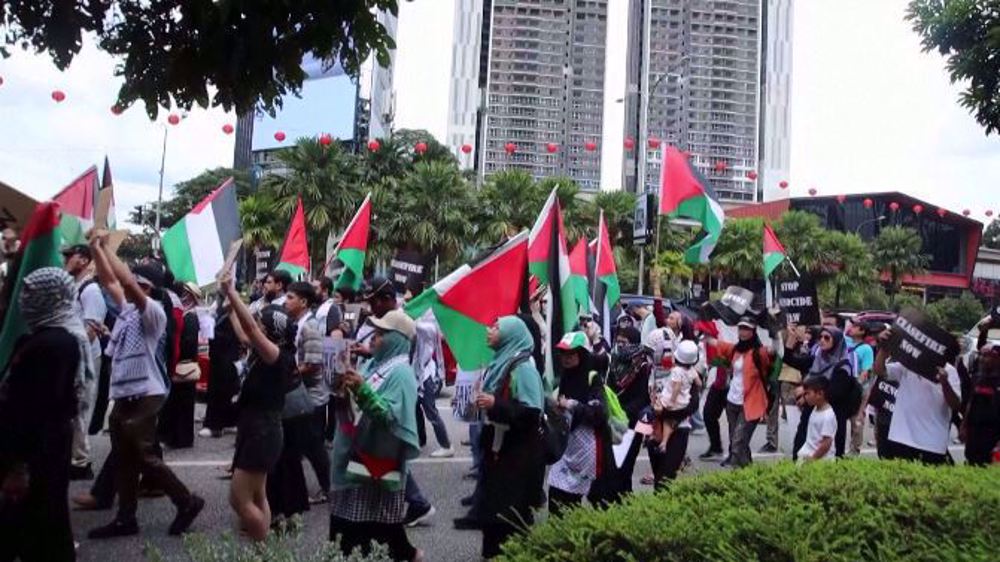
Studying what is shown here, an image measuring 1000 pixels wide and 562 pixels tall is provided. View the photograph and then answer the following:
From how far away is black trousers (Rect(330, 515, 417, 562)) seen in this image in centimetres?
457

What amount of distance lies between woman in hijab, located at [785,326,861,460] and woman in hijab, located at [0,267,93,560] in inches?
263

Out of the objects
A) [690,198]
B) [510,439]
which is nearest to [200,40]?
[510,439]

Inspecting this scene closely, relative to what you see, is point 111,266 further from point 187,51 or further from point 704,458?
point 704,458

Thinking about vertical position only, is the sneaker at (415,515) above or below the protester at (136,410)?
below

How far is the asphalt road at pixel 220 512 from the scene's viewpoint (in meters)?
5.59

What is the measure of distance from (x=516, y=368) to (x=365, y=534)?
45.8 inches

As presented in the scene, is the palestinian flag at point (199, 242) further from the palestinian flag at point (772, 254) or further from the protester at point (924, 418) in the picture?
the palestinian flag at point (772, 254)

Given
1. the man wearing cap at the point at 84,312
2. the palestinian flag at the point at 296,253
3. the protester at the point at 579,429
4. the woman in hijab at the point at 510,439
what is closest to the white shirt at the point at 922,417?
the protester at the point at 579,429

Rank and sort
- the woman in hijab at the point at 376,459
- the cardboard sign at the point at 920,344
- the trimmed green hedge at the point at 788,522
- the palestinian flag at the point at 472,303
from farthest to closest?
the cardboard sign at the point at 920,344
the palestinian flag at the point at 472,303
the woman in hijab at the point at 376,459
the trimmed green hedge at the point at 788,522

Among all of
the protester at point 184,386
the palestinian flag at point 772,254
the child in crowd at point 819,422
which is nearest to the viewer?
the child in crowd at point 819,422

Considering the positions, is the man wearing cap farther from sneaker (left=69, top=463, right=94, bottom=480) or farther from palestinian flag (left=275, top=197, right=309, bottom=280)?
palestinian flag (left=275, top=197, right=309, bottom=280)

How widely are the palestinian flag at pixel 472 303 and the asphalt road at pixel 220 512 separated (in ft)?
4.57

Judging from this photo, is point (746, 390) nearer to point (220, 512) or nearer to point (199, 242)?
point (220, 512)

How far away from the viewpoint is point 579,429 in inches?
224
